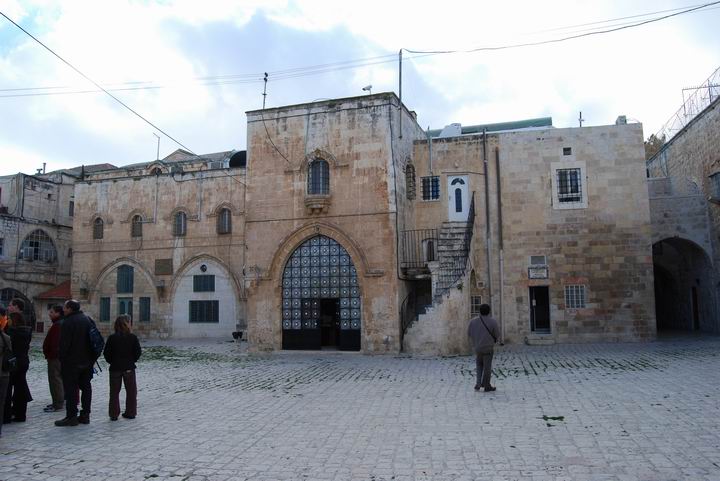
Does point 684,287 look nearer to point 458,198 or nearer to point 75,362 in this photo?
point 458,198

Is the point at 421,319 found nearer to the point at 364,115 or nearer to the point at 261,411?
the point at 364,115

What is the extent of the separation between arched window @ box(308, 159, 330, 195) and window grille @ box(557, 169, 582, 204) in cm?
802

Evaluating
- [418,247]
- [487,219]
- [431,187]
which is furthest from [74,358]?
[487,219]

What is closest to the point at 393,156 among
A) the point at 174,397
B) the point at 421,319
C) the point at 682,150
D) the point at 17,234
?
the point at 421,319

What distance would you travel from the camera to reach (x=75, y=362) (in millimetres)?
7688

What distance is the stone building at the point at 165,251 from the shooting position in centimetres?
2577

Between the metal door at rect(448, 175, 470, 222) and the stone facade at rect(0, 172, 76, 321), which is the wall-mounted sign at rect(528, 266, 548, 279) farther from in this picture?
the stone facade at rect(0, 172, 76, 321)

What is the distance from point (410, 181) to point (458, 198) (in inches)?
70.7

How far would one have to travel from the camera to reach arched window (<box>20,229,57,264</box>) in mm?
30469

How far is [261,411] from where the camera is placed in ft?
28.4

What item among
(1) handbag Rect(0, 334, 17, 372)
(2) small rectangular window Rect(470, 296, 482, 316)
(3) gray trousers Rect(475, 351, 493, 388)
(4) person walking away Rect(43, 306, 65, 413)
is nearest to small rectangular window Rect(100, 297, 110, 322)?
(2) small rectangular window Rect(470, 296, 482, 316)

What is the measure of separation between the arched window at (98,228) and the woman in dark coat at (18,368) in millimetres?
21092

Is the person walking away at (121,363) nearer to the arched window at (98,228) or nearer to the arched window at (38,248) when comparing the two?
the arched window at (98,228)

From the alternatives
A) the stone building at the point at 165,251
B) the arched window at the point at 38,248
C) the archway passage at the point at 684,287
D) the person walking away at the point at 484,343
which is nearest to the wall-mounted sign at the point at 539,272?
the archway passage at the point at 684,287
